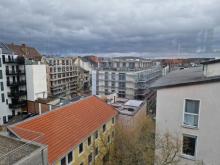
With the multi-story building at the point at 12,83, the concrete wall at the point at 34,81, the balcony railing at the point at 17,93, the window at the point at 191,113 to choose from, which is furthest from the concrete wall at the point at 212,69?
the balcony railing at the point at 17,93

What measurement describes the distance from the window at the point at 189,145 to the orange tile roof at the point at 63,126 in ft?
29.3

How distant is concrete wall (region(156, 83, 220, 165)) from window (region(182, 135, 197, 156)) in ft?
1.03

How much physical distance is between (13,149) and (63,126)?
6555 millimetres

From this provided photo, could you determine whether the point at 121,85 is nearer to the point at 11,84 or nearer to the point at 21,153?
the point at 11,84

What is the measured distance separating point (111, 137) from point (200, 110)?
14.8 metres

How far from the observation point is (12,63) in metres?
37.8

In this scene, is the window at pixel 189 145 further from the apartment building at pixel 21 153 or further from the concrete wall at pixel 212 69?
the apartment building at pixel 21 153

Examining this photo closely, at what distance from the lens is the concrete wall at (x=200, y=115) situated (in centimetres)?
1059

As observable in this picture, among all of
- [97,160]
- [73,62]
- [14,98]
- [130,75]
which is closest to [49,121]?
[97,160]

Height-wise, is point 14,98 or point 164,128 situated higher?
point 164,128

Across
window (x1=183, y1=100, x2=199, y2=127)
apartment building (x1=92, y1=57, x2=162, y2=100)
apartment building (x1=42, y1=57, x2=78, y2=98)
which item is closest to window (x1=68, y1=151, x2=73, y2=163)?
window (x1=183, y1=100, x2=199, y2=127)

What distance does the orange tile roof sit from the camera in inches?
527

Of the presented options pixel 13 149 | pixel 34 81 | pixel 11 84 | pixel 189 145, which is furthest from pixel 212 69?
pixel 11 84

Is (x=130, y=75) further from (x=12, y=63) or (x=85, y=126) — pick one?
(x=85, y=126)
